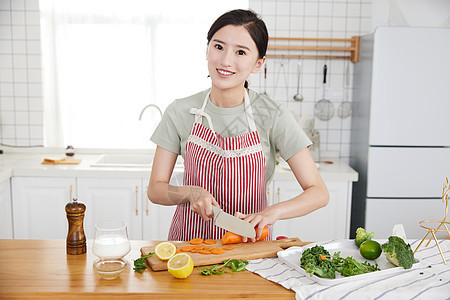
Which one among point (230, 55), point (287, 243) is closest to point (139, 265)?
point (287, 243)

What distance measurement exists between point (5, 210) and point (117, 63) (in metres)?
1.27

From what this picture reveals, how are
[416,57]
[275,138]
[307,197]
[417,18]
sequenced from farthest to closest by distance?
[417,18], [416,57], [275,138], [307,197]

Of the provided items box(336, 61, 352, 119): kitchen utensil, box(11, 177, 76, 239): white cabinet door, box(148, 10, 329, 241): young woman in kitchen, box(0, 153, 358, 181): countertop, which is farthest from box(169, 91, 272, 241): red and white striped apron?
box(336, 61, 352, 119): kitchen utensil

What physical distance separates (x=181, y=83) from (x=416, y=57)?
5.27ft

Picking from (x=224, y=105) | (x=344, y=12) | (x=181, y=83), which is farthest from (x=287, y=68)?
(x=224, y=105)

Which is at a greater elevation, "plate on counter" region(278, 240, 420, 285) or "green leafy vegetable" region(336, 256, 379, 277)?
"green leafy vegetable" region(336, 256, 379, 277)

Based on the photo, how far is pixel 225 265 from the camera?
4.72ft

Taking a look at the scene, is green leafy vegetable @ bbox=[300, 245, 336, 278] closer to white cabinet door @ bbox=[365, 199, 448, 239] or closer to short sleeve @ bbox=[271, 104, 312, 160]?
short sleeve @ bbox=[271, 104, 312, 160]

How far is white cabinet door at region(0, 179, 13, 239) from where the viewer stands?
2.91 m

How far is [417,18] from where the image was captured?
3.46 meters

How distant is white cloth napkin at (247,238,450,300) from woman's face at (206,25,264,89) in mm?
628

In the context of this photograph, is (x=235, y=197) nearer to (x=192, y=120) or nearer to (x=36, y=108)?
(x=192, y=120)

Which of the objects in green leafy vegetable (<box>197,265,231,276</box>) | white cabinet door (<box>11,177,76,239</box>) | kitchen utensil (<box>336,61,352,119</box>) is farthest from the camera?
kitchen utensil (<box>336,61,352,119</box>)

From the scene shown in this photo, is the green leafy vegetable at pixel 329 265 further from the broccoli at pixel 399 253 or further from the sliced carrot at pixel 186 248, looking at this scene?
the sliced carrot at pixel 186 248
